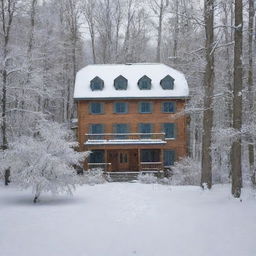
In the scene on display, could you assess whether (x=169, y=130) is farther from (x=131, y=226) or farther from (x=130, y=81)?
(x=131, y=226)

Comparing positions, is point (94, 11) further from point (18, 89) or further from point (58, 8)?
point (18, 89)

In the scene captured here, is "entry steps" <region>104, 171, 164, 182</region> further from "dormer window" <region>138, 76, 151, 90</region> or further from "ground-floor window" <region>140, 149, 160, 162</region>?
"dormer window" <region>138, 76, 151, 90</region>

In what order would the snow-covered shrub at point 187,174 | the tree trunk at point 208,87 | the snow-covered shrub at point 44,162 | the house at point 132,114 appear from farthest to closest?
1. the house at point 132,114
2. the snow-covered shrub at point 187,174
3. the tree trunk at point 208,87
4. the snow-covered shrub at point 44,162

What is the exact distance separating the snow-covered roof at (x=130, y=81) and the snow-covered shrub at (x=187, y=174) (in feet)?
29.0

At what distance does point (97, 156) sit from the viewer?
117 feet

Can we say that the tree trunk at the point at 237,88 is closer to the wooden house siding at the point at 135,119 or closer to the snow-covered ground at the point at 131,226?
the snow-covered ground at the point at 131,226

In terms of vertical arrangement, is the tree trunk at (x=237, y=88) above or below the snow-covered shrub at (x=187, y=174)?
above

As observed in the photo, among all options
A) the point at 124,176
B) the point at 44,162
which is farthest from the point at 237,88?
the point at 124,176

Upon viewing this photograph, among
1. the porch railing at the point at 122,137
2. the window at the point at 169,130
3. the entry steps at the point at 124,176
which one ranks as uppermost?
the window at the point at 169,130

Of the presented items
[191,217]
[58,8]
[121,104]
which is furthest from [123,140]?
[191,217]

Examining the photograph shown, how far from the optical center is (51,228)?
1124 cm

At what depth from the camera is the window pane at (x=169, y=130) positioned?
3597 centimetres

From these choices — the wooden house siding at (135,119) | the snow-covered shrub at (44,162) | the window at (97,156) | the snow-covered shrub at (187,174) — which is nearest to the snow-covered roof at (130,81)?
the wooden house siding at (135,119)

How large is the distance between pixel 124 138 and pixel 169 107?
16.0 feet
